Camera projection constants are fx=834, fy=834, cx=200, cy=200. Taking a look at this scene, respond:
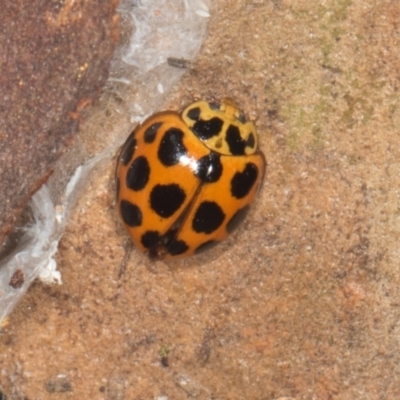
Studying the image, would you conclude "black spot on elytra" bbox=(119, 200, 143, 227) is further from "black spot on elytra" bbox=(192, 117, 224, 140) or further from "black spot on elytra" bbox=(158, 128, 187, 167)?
"black spot on elytra" bbox=(192, 117, 224, 140)

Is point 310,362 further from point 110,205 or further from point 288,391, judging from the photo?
point 110,205

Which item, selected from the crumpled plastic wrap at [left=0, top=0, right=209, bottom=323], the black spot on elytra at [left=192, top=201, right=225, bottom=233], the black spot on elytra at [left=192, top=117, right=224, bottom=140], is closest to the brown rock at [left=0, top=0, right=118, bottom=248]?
the crumpled plastic wrap at [left=0, top=0, right=209, bottom=323]

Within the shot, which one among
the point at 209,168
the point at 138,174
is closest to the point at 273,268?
the point at 209,168

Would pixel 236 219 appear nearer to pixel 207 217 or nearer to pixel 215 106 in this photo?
pixel 207 217

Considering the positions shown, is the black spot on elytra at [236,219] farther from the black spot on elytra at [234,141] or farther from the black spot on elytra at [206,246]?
the black spot on elytra at [234,141]

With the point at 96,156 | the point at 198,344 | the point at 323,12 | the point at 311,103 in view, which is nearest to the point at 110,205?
the point at 96,156

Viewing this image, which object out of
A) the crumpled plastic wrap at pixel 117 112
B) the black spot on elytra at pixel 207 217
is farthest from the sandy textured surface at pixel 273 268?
the black spot on elytra at pixel 207 217
